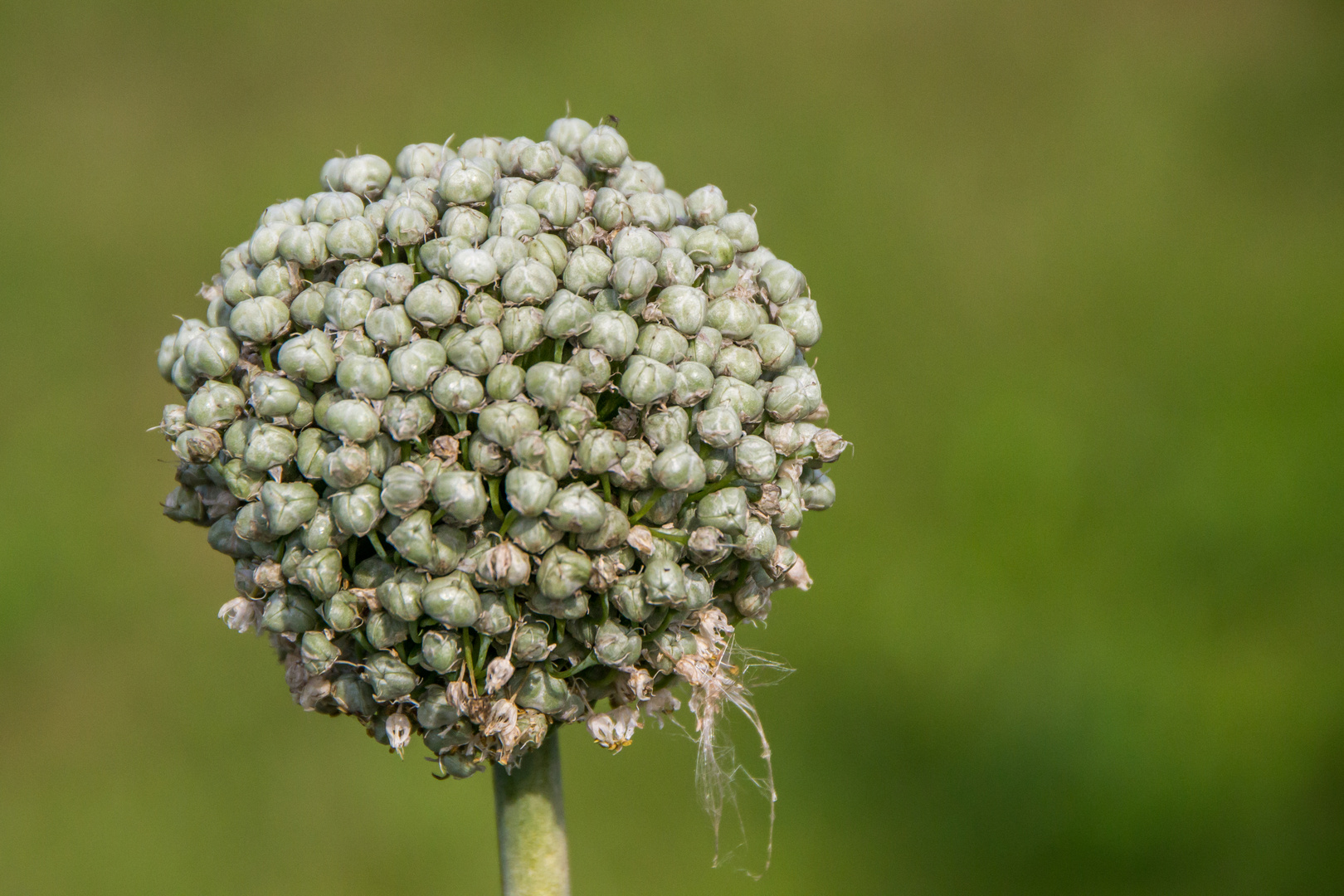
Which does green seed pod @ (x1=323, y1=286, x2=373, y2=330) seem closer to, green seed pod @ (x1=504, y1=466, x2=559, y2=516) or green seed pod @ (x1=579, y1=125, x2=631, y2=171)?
green seed pod @ (x1=504, y1=466, x2=559, y2=516)

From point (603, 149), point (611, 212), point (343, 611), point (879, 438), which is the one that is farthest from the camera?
point (879, 438)

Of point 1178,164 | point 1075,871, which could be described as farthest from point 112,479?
point 1178,164

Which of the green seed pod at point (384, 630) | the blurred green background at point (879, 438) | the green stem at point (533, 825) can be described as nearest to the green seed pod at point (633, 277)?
the green seed pod at point (384, 630)

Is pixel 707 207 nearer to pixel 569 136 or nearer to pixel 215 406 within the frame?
pixel 569 136

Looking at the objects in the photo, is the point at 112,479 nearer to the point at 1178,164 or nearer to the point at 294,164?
the point at 294,164

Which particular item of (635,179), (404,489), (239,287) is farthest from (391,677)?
(635,179)

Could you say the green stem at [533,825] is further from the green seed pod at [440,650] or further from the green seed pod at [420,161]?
the green seed pod at [420,161]
